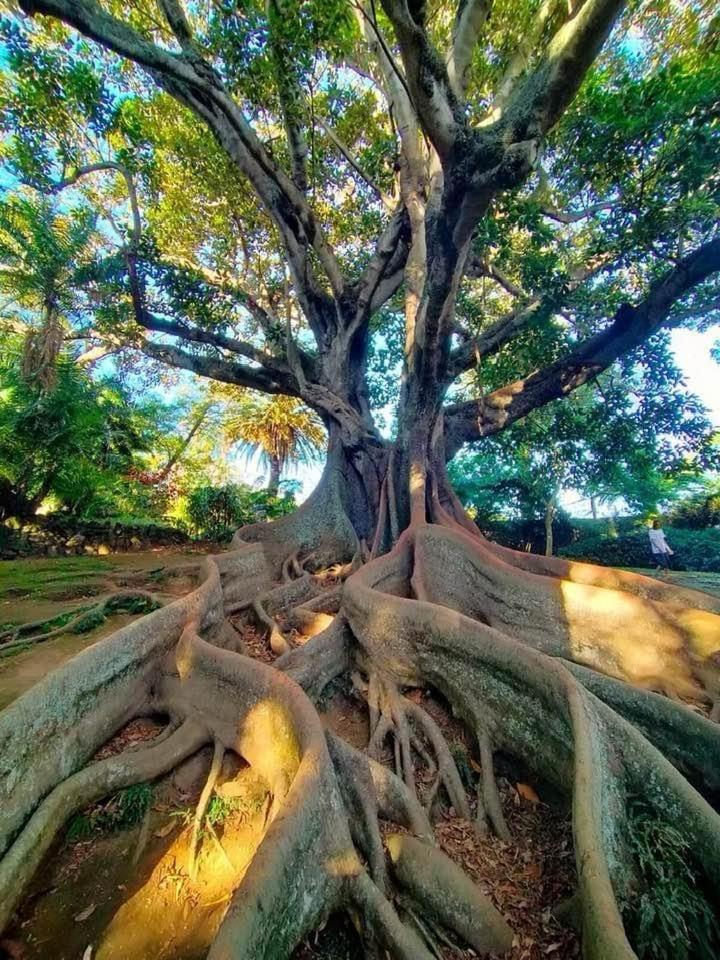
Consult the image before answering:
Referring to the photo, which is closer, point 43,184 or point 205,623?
point 205,623

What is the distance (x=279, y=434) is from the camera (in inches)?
629

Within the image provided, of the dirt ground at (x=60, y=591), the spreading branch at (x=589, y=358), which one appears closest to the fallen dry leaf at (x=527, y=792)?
the dirt ground at (x=60, y=591)

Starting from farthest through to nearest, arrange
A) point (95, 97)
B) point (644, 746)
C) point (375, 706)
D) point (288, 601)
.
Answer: point (95, 97), point (288, 601), point (375, 706), point (644, 746)

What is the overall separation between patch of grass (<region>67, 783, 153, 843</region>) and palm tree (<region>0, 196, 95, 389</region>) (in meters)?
9.16

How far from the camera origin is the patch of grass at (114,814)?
257 cm

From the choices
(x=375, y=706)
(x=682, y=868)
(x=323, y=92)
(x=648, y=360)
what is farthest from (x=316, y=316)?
(x=682, y=868)

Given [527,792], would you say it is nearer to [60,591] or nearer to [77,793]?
[77,793]

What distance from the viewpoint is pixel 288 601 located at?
5.85 m

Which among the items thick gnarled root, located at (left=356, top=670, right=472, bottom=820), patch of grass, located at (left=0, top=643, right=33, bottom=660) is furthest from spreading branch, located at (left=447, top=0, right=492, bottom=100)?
patch of grass, located at (left=0, top=643, right=33, bottom=660)

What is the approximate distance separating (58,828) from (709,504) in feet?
50.1

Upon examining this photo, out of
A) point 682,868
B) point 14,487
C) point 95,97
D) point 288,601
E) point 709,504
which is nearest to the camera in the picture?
point 682,868

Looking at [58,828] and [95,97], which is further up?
[95,97]

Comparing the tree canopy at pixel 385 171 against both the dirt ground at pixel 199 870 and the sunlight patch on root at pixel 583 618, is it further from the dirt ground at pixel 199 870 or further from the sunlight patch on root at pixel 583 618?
the dirt ground at pixel 199 870

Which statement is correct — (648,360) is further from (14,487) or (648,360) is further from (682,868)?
(14,487)
